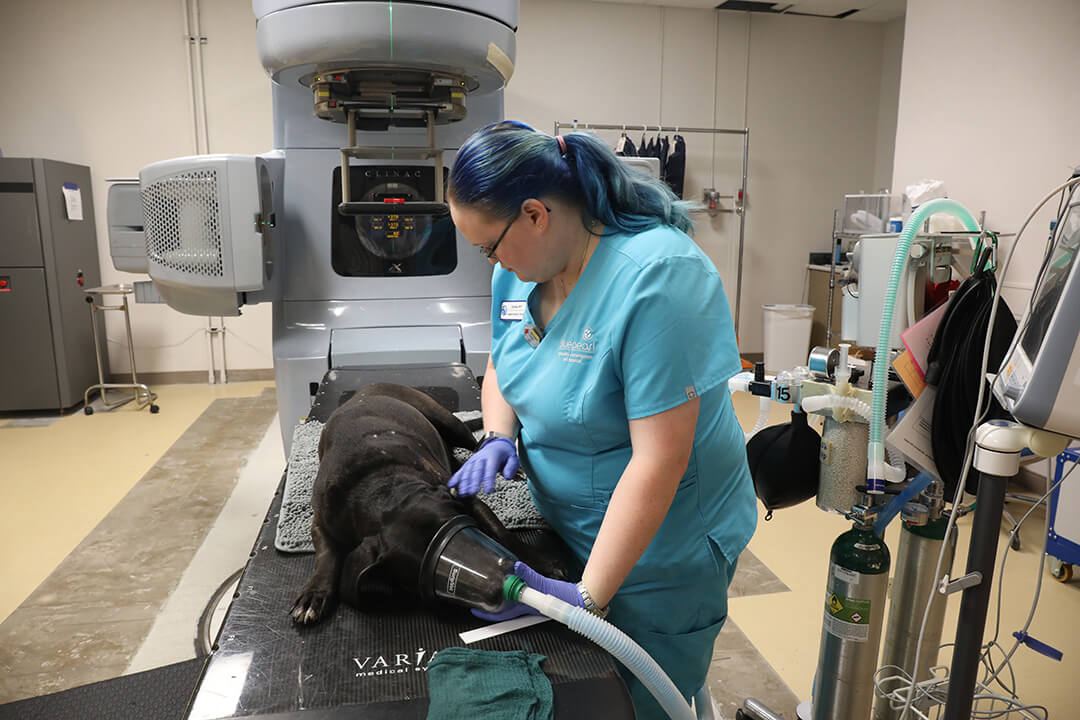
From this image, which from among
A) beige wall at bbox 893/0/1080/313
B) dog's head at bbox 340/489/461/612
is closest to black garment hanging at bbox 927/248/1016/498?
dog's head at bbox 340/489/461/612

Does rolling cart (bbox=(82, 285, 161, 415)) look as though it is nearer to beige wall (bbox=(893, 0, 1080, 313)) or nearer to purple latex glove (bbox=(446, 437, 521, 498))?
purple latex glove (bbox=(446, 437, 521, 498))

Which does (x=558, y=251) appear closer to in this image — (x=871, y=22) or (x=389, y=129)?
(x=389, y=129)

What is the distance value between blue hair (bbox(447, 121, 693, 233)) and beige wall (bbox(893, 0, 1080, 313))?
2.26 m

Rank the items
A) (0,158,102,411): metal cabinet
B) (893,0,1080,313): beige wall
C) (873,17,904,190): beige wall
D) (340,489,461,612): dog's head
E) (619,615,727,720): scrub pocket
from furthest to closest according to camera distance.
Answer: (873,17,904,190): beige wall
(0,158,102,411): metal cabinet
(893,0,1080,313): beige wall
(619,615,727,720): scrub pocket
(340,489,461,612): dog's head

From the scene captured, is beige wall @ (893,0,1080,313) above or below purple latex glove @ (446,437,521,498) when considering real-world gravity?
above

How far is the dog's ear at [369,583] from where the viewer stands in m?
1.04

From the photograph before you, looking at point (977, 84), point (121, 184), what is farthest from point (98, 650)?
point (977, 84)

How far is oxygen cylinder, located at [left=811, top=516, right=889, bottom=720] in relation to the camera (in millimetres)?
1411

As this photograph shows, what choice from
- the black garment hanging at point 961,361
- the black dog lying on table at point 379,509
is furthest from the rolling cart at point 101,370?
the black garment hanging at point 961,361

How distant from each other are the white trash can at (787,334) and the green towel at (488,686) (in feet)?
15.8

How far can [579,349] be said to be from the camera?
A: 111 centimetres

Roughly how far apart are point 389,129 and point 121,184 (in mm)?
857

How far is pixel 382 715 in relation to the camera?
82cm

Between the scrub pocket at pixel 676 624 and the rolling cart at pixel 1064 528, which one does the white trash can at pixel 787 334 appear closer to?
the rolling cart at pixel 1064 528
